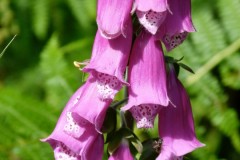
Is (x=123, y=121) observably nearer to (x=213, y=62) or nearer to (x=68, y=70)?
(x=68, y=70)

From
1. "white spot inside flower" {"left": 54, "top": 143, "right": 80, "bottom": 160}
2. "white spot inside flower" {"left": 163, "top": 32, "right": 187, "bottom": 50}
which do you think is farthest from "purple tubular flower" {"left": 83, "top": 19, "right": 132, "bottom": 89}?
"white spot inside flower" {"left": 54, "top": 143, "right": 80, "bottom": 160}

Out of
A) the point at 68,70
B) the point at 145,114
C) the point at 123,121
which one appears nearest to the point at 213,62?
the point at 68,70

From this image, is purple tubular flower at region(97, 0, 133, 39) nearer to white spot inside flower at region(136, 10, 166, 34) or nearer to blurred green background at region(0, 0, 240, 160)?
white spot inside flower at region(136, 10, 166, 34)

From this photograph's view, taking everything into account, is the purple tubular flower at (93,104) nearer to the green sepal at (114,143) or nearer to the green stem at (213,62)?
the green sepal at (114,143)

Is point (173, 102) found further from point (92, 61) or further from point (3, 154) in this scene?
point (3, 154)

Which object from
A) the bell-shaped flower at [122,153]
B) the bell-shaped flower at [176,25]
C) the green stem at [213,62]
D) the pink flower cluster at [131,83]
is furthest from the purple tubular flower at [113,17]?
the green stem at [213,62]

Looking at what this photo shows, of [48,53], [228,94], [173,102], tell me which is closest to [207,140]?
[228,94]
